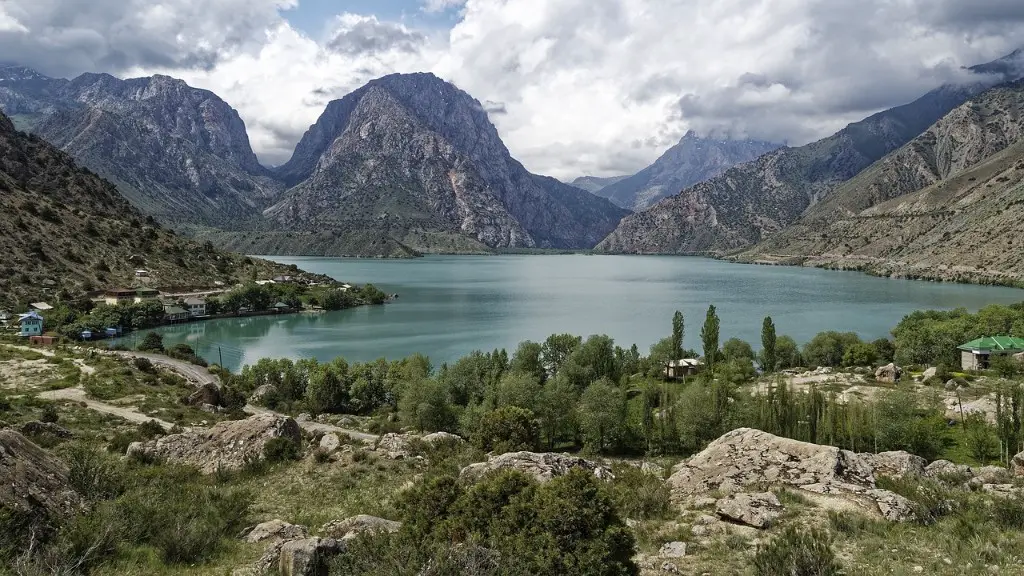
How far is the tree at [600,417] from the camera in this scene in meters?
35.8

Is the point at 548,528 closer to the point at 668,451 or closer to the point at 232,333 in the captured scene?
the point at 668,451

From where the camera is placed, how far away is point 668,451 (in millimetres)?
36375

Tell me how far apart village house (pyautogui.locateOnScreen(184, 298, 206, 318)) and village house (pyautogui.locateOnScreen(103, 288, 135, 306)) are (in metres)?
9.02

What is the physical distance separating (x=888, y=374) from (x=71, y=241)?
4613 inches

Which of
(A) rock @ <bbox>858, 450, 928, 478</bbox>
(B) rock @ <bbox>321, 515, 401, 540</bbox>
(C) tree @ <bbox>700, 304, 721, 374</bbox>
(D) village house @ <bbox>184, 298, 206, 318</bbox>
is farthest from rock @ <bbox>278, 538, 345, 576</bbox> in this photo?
(D) village house @ <bbox>184, 298, 206, 318</bbox>

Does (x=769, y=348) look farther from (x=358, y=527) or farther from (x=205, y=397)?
(x=358, y=527)

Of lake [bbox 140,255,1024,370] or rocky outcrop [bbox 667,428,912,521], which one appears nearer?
rocky outcrop [bbox 667,428,912,521]

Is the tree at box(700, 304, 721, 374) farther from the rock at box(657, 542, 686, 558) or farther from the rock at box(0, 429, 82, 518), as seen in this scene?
the rock at box(0, 429, 82, 518)

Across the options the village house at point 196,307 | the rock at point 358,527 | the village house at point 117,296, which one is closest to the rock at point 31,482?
the rock at point 358,527

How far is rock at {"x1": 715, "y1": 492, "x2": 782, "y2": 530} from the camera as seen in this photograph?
42.4 ft

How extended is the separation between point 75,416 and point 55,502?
747 inches

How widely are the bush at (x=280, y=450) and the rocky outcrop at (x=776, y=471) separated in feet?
40.8

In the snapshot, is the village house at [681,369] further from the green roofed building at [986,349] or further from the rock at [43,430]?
the rock at [43,430]

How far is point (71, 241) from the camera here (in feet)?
312
